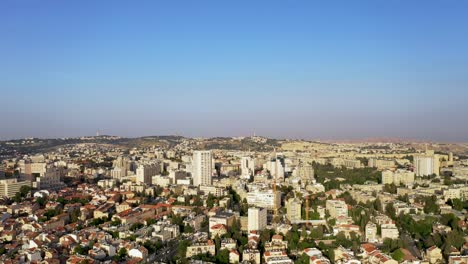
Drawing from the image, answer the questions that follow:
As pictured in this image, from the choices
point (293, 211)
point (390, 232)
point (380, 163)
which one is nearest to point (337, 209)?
point (293, 211)

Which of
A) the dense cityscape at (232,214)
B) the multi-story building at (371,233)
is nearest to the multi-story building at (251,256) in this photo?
the dense cityscape at (232,214)

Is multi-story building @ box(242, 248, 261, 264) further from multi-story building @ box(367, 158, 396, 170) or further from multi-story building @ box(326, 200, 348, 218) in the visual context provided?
multi-story building @ box(367, 158, 396, 170)

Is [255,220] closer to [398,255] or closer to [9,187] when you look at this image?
[398,255]

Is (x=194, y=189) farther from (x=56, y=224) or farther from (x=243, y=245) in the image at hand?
(x=243, y=245)

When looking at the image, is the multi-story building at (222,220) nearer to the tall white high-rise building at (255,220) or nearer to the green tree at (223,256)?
the tall white high-rise building at (255,220)

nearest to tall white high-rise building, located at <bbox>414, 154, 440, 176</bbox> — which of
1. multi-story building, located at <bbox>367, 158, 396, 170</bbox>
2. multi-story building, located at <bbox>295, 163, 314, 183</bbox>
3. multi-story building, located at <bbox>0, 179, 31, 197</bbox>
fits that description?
multi-story building, located at <bbox>367, 158, 396, 170</bbox>

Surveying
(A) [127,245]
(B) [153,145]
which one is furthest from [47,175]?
(B) [153,145]
